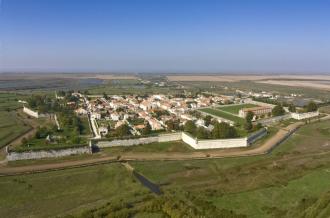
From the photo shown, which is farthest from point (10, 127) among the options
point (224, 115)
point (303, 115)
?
point (303, 115)

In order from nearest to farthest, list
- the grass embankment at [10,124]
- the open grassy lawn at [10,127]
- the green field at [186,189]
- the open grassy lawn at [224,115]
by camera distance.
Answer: the green field at [186,189] < the open grassy lawn at [10,127] < the grass embankment at [10,124] < the open grassy lawn at [224,115]

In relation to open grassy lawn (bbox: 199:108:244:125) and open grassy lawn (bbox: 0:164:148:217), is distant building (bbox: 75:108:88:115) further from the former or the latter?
open grassy lawn (bbox: 0:164:148:217)

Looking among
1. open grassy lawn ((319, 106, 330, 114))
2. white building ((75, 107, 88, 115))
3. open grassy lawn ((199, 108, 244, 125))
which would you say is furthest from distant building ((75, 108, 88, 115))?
open grassy lawn ((319, 106, 330, 114))

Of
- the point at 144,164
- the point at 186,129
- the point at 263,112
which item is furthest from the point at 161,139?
the point at 263,112

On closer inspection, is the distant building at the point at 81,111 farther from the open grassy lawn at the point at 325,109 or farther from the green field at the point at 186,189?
the open grassy lawn at the point at 325,109

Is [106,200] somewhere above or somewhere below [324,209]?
below

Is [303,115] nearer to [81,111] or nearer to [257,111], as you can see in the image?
[257,111]

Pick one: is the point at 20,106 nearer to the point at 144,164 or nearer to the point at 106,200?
the point at 144,164

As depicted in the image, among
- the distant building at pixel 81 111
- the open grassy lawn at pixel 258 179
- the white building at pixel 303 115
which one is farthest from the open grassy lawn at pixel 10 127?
the white building at pixel 303 115
